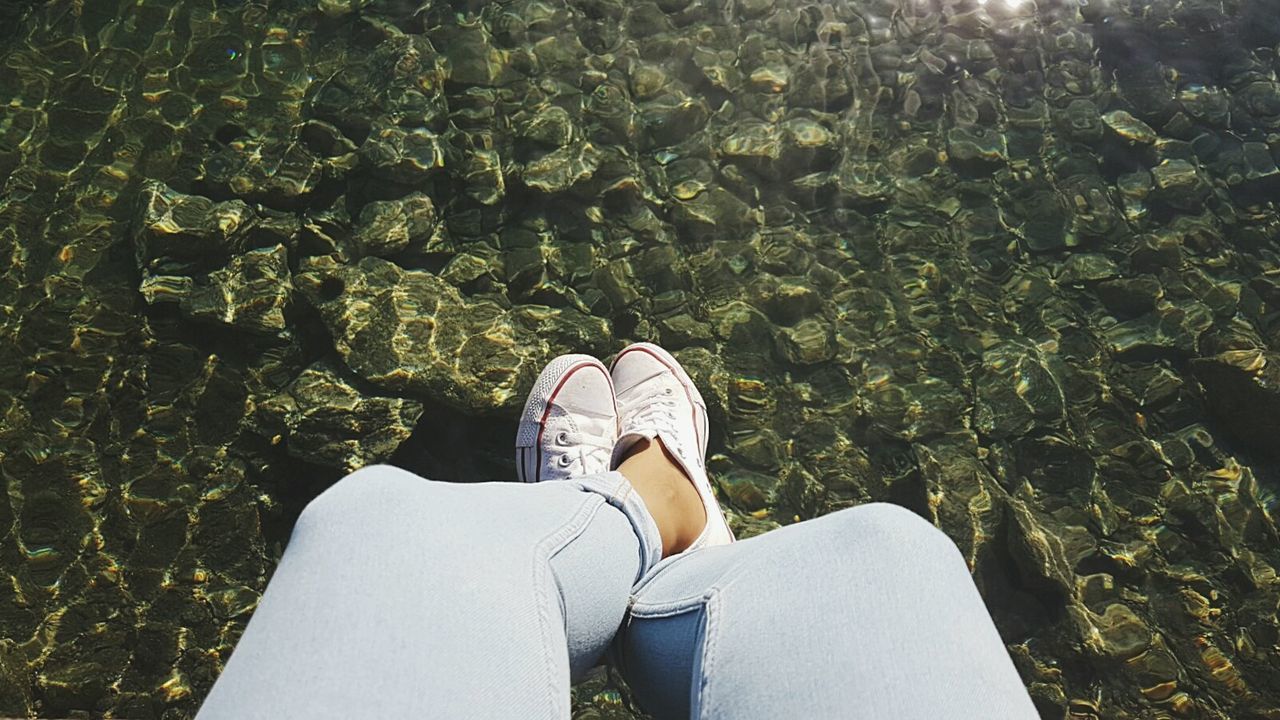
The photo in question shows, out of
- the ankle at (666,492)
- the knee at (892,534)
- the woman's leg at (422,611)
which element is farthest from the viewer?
the ankle at (666,492)

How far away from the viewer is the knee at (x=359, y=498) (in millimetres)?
1410

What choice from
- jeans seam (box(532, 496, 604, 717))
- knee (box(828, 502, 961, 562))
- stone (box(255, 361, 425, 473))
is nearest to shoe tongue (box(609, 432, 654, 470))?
stone (box(255, 361, 425, 473))

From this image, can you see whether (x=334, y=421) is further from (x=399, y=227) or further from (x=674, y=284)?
(x=674, y=284)

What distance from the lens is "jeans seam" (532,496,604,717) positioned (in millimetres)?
1349

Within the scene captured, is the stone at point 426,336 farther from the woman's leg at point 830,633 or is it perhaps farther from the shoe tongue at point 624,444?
the woman's leg at point 830,633

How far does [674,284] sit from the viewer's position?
3.23 metres

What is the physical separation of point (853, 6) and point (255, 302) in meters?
2.68

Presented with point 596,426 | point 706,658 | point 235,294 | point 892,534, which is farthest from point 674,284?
point 706,658

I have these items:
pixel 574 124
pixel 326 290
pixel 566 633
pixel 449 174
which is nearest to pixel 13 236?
pixel 326 290

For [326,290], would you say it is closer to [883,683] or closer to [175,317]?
[175,317]

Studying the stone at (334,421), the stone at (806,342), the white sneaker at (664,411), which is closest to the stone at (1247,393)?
the stone at (806,342)

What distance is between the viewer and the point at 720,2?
3609 mm

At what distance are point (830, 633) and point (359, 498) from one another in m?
0.80

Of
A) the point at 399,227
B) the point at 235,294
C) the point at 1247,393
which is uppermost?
the point at 399,227
